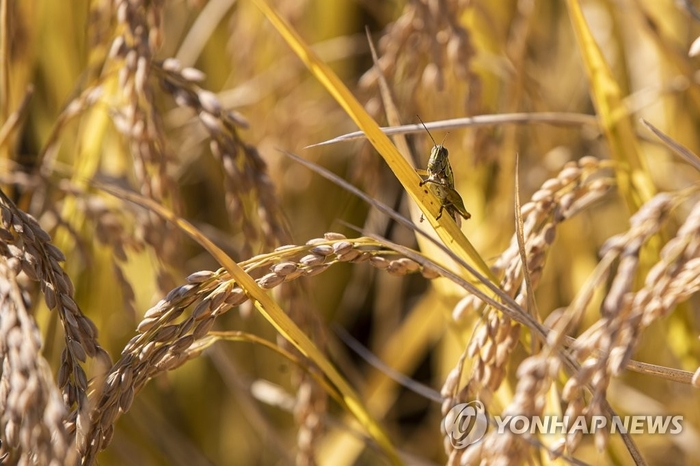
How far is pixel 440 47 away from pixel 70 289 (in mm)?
617

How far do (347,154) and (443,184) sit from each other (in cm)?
119

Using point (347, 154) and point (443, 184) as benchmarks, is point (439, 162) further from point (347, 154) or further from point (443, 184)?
point (347, 154)

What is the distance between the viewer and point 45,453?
18.2 inches

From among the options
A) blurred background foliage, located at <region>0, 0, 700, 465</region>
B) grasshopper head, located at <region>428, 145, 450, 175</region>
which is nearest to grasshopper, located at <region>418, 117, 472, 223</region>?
grasshopper head, located at <region>428, 145, 450, 175</region>

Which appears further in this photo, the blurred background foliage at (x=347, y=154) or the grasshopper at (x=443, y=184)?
the blurred background foliage at (x=347, y=154)

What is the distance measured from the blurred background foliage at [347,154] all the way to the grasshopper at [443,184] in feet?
0.44

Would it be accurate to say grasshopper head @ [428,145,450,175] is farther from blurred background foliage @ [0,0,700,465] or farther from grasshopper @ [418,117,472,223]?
blurred background foliage @ [0,0,700,465]

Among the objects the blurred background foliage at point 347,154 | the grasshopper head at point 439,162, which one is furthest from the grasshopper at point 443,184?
the blurred background foliage at point 347,154

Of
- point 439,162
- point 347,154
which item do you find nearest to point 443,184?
point 439,162

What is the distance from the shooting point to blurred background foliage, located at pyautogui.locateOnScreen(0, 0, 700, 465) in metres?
1.11

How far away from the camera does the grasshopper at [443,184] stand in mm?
861

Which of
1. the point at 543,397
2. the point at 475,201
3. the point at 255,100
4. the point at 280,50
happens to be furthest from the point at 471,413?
the point at 280,50

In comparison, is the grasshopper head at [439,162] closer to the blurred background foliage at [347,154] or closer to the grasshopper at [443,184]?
the grasshopper at [443,184]

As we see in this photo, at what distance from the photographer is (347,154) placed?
2062mm
